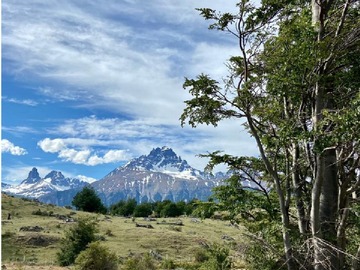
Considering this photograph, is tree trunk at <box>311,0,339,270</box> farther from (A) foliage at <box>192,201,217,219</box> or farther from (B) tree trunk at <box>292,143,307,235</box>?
(A) foliage at <box>192,201,217,219</box>

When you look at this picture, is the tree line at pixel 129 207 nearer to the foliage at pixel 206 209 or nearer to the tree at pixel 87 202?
the tree at pixel 87 202

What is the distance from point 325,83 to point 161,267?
101 feet

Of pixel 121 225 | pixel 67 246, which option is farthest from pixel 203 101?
pixel 121 225

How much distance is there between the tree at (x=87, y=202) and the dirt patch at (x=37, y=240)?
44.3 meters

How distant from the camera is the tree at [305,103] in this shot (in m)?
11.8

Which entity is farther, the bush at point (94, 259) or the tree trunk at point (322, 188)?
the bush at point (94, 259)

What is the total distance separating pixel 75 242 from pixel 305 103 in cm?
3375

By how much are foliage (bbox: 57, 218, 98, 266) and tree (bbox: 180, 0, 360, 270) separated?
29.9 meters

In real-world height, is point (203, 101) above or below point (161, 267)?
above

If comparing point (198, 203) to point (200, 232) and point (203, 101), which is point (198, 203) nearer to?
point (203, 101)

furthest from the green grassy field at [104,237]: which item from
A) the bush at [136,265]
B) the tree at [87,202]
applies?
the tree at [87,202]

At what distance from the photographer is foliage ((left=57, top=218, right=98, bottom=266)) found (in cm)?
4038

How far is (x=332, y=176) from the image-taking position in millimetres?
13945

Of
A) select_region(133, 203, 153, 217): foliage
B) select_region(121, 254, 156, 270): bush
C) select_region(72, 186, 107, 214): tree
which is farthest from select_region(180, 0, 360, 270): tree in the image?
select_region(133, 203, 153, 217): foliage
